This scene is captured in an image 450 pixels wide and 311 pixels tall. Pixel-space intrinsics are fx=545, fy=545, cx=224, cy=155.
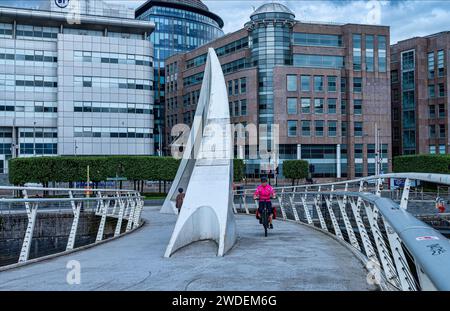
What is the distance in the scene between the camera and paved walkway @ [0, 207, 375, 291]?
7.12 metres

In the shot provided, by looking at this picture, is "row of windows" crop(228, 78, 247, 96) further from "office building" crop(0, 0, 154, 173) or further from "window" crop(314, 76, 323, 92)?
"office building" crop(0, 0, 154, 173)

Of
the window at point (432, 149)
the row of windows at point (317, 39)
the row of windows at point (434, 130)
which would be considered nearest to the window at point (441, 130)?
the row of windows at point (434, 130)

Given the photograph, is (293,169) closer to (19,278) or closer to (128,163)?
(128,163)

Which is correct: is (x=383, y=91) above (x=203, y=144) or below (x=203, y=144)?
above

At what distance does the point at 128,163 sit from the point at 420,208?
170 ft

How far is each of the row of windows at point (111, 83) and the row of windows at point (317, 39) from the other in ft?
71.6

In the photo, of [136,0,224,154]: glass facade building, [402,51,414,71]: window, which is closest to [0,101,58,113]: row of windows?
[136,0,224,154]: glass facade building

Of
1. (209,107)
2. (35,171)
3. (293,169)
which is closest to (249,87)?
(293,169)

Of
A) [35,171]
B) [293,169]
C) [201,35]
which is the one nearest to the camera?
[35,171]

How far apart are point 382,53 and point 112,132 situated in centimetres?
3948

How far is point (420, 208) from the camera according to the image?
686cm

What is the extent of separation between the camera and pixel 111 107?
73.8m

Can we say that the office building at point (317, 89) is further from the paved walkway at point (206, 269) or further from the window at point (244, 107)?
the paved walkway at point (206, 269)

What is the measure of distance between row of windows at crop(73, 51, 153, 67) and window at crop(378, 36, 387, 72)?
32.4 meters
